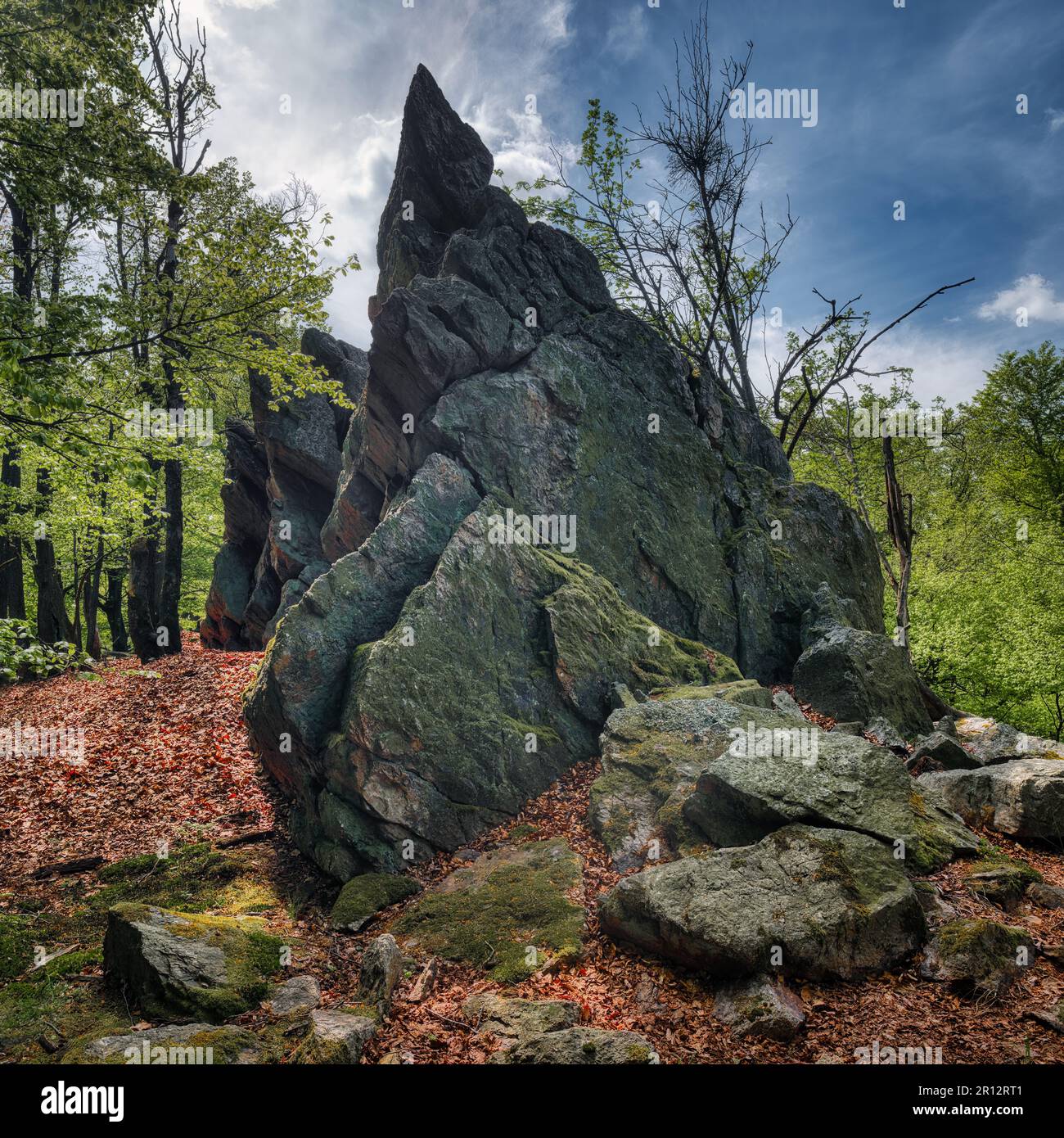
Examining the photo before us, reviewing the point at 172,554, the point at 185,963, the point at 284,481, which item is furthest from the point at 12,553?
the point at 185,963

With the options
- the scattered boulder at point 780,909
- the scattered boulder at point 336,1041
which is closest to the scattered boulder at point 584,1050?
the scattered boulder at point 336,1041

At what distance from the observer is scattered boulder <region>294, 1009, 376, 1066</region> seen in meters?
4.82

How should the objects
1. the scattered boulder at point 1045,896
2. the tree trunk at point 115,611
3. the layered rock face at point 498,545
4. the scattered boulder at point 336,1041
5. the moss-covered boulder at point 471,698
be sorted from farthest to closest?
the tree trunk at point 115,611, the layered rock face at point 498,545, the moss-covered boulder at point 471,698, the scattered boulder at point 1045,896, the scattered boulder at point 336,1041

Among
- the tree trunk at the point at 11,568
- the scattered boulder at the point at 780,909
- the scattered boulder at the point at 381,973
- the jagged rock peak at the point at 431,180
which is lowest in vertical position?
the scattered boulder at the point at 381,973

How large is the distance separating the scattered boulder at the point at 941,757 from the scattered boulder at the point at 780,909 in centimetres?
474

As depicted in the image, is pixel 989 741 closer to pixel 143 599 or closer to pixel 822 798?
pixel 822 798

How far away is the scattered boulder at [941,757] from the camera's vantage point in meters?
10.3

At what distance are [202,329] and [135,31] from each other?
217 inches

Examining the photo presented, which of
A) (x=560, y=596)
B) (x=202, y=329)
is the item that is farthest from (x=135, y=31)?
(x=560, y=596)

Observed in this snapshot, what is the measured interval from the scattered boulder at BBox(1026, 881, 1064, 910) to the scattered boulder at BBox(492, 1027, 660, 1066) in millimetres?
5038

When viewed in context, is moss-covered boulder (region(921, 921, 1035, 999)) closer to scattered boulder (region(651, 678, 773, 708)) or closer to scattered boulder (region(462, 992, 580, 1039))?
scattered boulder (region(462, 992, 580, 1039))

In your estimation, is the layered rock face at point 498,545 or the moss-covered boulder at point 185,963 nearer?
the moss-covered boulder at point 185,963

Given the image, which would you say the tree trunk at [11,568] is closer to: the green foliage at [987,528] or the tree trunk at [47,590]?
the tree trunk at [47,590]
